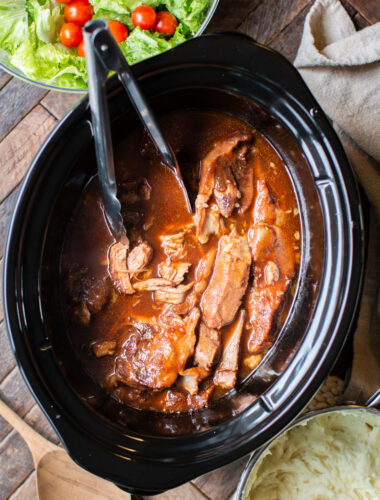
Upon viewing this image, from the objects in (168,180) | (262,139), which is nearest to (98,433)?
(168,180)

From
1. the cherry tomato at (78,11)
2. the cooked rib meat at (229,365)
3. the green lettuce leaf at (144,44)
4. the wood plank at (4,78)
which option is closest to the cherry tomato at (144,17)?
the green lettuce leaf at (144,44)

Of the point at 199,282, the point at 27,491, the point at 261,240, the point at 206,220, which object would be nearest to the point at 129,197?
the point at 206,220

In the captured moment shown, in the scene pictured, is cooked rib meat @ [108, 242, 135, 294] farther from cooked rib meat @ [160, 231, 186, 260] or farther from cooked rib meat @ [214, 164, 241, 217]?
cooked rib meat @ [214, 164, 241, 217]

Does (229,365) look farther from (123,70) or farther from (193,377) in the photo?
(123,70)

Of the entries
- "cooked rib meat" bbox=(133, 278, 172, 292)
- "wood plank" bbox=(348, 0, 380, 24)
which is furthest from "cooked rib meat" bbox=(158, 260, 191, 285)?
"wood plank" bbox=(348, 0, 380, 24)

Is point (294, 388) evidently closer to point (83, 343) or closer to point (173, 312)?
point (173, 312)
